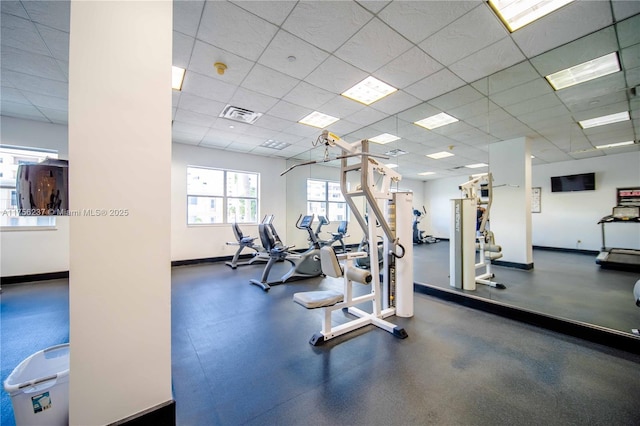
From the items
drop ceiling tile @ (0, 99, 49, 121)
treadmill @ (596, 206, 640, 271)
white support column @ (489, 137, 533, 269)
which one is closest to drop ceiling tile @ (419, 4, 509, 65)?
white support column @ (489, 137, 533, 269)

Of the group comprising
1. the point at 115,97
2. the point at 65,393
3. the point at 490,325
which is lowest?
the point at 490,325

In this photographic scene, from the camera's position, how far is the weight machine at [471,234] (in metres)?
3.65

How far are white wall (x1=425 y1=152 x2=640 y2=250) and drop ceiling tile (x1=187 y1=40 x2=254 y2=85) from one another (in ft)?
14.4

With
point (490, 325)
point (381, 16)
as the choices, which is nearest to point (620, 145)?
point (490, 325)

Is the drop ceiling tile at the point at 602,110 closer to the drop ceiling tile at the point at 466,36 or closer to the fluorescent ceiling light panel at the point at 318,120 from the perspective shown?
the drop ceiling tile at the point at 466,36

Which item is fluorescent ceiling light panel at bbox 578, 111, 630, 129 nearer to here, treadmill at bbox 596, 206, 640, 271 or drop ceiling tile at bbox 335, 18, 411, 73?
treadmill at bbox 596, 206, 640, 271

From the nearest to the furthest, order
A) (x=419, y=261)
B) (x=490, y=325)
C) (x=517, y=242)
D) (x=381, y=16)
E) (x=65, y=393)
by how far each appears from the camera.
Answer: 1. (x=65, y=393)
2. (x=381, y=16)
3. (x=490, y=325)
4. (x=517, y=242)
5. (x=419, y=261)

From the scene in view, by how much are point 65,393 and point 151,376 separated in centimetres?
42

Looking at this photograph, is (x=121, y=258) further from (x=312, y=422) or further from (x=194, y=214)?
(x=194, y=214)

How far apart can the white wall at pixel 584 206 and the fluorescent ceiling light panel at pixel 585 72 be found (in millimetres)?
1370

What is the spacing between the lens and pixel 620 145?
11.7ft

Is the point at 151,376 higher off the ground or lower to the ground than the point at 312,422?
higher

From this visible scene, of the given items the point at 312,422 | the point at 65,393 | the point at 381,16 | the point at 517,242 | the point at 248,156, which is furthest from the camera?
the point at 248,156

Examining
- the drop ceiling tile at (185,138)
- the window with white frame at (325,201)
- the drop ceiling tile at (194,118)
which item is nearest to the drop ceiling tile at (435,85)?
the drop ceiling tile at (194,118)
